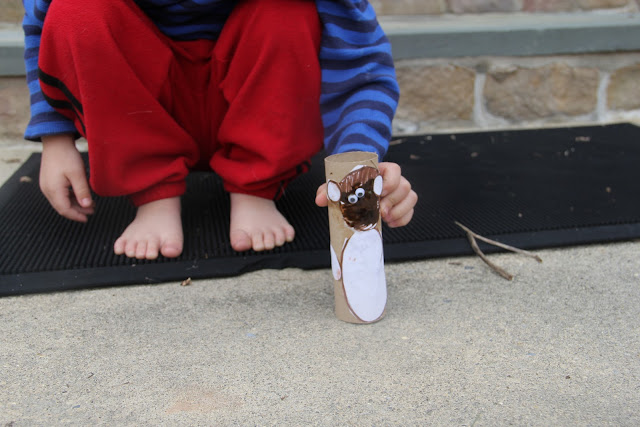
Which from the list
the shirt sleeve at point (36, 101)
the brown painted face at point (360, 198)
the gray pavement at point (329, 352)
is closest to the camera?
the gray pavement at point (329, 352)

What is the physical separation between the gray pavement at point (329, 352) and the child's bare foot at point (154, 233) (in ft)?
0.32

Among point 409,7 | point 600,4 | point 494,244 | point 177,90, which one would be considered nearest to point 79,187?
point 177,90

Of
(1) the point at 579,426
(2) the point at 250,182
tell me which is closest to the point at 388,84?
(2) the point at 250,182

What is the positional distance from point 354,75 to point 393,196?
0.31m

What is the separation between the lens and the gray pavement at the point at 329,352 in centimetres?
74

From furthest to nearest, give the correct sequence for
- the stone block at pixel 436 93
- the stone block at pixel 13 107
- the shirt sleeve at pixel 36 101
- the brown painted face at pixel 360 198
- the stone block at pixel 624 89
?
the stone block at pixel 624 89 < the stone block at pixel 436 93 < the stone block at pixel 13 107 < the shirt sleeve at pixel 36 101 < the brown painted face at pixel 360 198

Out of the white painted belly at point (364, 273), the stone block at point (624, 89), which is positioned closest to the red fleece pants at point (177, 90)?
the white painted belly at point (364, 273)

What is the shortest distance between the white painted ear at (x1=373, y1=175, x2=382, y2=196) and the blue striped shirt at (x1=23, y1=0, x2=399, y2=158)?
0.23 meters

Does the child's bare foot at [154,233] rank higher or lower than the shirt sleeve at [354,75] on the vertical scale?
lower

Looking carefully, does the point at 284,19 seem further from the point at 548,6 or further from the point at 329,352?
the point at 548,6

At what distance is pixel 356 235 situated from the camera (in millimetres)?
904

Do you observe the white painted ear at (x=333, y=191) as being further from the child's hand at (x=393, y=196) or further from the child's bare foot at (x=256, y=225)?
the child's bare foot at (x=256, y=225)

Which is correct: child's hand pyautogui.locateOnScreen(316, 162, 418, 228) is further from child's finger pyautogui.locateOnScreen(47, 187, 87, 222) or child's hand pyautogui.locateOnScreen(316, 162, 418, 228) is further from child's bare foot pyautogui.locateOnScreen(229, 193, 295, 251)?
child's finger pyautogui.locateOnScreen(47, 187, 87, 222)

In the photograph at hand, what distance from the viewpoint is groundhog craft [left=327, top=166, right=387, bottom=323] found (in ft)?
2.90
